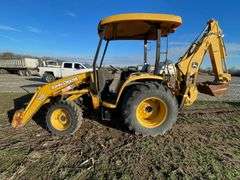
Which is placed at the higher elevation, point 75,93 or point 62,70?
point 75,93

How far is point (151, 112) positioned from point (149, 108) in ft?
0.36

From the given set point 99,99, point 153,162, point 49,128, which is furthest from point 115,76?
point 153,162

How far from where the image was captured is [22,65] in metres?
35.2

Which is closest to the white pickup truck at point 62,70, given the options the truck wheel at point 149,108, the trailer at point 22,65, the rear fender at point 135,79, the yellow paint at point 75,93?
the trailer at point 22,65

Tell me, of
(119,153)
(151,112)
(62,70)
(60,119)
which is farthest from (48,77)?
(119,153)

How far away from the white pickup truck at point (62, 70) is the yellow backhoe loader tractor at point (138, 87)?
1609cm

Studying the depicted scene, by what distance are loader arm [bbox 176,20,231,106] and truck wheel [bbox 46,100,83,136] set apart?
2564mm

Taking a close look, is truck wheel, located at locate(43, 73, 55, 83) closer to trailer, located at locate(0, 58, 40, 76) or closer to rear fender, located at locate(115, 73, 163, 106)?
trailer, located at locate(0, 58, 40, 76)

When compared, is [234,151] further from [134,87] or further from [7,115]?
[7,115]

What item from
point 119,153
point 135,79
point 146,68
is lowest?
point 119,153

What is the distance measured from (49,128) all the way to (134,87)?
2.21 meters

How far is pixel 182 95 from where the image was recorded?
284 inches

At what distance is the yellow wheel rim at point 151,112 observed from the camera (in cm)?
670

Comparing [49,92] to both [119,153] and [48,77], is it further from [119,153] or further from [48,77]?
[48,77]
